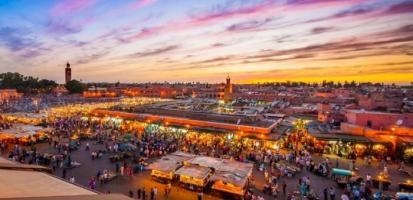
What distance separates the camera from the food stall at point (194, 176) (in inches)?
537

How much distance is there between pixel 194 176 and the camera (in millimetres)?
13555

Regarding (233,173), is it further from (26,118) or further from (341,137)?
(26,118)

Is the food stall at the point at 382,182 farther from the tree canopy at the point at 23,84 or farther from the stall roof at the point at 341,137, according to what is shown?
the tree canopy at the point at 23,84

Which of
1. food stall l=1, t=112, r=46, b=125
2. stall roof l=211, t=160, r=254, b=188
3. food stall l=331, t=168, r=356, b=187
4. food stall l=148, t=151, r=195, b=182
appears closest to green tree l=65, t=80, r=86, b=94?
food stall l=1, t=112, r=46, b=125

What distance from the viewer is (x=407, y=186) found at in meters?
14.1

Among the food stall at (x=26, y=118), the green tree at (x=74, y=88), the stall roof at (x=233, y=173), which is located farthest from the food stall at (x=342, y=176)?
the green tree at (x=74, y=88)

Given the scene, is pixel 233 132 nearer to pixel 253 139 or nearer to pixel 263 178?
pixel 253 139

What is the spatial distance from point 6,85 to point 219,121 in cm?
8727

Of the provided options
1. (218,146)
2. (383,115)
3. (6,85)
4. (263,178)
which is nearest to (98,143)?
(218,146)

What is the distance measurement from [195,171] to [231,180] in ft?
6.97

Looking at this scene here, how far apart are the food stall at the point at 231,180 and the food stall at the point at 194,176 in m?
0.54

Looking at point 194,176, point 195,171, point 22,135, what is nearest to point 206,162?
point 195,171

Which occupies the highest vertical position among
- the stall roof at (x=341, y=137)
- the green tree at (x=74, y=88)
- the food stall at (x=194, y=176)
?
the green tree at (x=74, y=88)

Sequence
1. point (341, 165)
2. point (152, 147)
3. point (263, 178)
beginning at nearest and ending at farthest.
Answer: point (263, 178) < point (341, 165) < point (152, 147)
